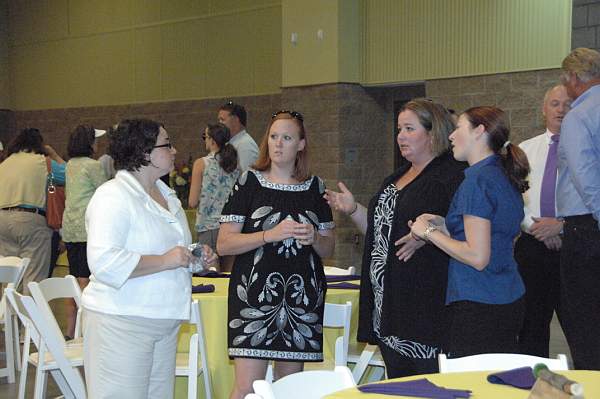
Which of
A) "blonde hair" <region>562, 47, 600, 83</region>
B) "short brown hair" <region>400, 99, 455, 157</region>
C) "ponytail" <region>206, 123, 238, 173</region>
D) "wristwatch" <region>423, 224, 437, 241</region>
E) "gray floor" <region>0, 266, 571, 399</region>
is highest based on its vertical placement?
"blonde hair" <region>562, 47, 600, 83</region>

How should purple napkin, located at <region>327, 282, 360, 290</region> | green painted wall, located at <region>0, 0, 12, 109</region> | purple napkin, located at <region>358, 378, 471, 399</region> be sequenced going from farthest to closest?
green painted wall, located at <region>0, 0, 12, 109</region> → purple napkin, located at <region>327, 282, 360, 290</region> → purple napkin, located at <region>358, 378, 471, 399</region>

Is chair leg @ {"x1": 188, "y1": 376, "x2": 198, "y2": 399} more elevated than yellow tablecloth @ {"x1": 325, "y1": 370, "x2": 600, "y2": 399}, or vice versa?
yellow tablecloth @ {"x1": 325, "y1": 370, "x2": 600, "y2": 399}

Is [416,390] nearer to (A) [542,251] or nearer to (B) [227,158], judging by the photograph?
(A) [542,251]

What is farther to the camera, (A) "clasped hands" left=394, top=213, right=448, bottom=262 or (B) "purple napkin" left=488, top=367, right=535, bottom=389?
(A) "clasped hands" left=394, top=213, right=448, bottom=262

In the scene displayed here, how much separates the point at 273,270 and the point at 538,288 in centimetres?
168

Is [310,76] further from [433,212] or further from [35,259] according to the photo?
[433,212]

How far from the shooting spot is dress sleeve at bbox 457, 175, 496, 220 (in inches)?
128

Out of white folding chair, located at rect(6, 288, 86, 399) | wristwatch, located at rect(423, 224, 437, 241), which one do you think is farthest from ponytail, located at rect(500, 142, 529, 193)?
white folding chair, located at rect(6, 288, 86, 399)

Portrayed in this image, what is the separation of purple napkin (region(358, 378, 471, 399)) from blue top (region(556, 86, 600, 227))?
148cm

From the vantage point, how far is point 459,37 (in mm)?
9445

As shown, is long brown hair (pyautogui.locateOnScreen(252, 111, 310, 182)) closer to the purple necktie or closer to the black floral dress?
the black floral dress

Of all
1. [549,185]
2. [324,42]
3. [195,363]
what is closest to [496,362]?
[195,363]

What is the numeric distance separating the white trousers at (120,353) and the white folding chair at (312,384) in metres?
0.81

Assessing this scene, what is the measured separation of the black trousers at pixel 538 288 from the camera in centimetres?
465
